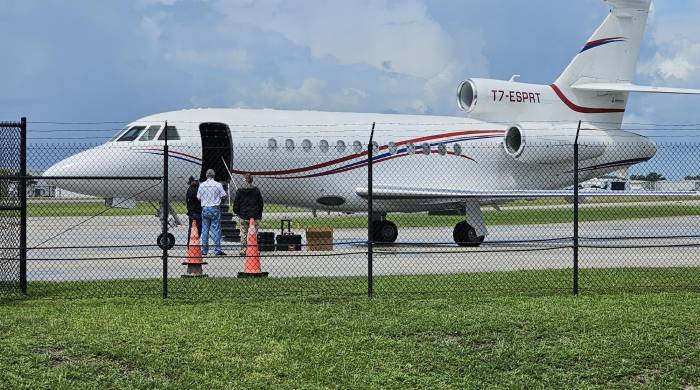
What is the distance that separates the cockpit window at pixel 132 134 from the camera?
74.6ft

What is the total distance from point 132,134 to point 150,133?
1.37 ft

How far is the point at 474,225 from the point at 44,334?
15786 millimetres

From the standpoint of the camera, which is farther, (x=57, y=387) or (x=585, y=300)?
(x=585, y=300)

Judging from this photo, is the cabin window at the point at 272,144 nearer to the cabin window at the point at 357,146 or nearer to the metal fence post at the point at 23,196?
the cabin window at the point at 357,146

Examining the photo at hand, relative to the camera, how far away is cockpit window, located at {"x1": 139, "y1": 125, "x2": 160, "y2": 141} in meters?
22.7

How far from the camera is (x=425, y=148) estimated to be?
84.7ft

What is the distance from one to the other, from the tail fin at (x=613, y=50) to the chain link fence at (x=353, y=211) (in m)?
2.33

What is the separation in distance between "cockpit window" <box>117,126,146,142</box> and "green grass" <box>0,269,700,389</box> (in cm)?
1051

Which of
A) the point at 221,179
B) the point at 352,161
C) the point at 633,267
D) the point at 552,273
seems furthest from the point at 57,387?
the point at 352,161

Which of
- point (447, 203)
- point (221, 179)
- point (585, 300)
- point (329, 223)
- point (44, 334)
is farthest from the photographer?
point (329, 223)

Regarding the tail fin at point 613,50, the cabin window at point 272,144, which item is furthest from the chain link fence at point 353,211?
the tail fin at point 613,50

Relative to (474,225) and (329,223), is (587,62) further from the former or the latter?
(329,223)

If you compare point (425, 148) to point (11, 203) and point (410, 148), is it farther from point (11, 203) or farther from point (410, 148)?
point (11, 203)

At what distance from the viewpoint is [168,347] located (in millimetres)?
9750
